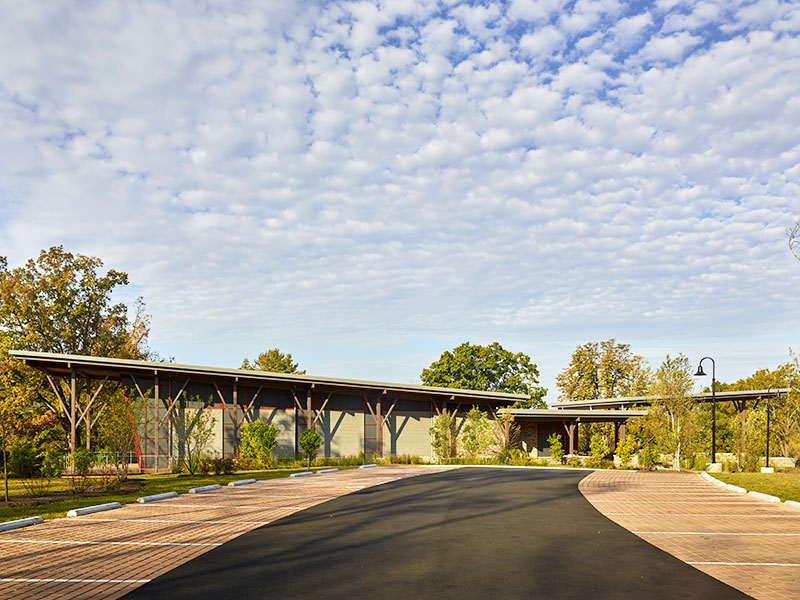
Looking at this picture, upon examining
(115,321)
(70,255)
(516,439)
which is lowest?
(516,439)

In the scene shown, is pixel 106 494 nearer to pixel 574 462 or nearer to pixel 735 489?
pixel 735 489

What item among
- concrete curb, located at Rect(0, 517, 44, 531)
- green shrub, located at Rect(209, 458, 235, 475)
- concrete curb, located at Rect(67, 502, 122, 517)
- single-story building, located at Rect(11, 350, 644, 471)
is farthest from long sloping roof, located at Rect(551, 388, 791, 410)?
concrete curb, located at Rect(0, 517, 44, 531)

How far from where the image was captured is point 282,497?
653 inches

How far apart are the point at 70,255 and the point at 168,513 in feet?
99.9

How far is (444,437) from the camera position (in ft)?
118

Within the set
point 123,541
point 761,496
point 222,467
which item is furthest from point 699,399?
point 123,541

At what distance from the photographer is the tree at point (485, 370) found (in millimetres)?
61375

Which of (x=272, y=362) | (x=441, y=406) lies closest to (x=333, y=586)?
(x=441, y=406)

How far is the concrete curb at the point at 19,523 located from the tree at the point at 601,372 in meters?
58.6

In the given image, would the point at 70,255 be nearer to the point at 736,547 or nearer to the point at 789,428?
the point at 736,547

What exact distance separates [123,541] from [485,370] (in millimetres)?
53799

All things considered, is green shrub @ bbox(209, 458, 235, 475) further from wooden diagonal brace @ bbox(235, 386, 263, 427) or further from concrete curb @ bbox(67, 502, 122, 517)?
concrete curb @ bbox(67, 502, 122, 517)

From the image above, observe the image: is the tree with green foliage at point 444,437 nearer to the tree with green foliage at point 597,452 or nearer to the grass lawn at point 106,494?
the tree with green foliage at point 597,452

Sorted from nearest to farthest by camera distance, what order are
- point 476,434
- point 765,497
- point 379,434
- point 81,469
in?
point 765,497 → point 81,469 → point 379,434 → point 476,434
